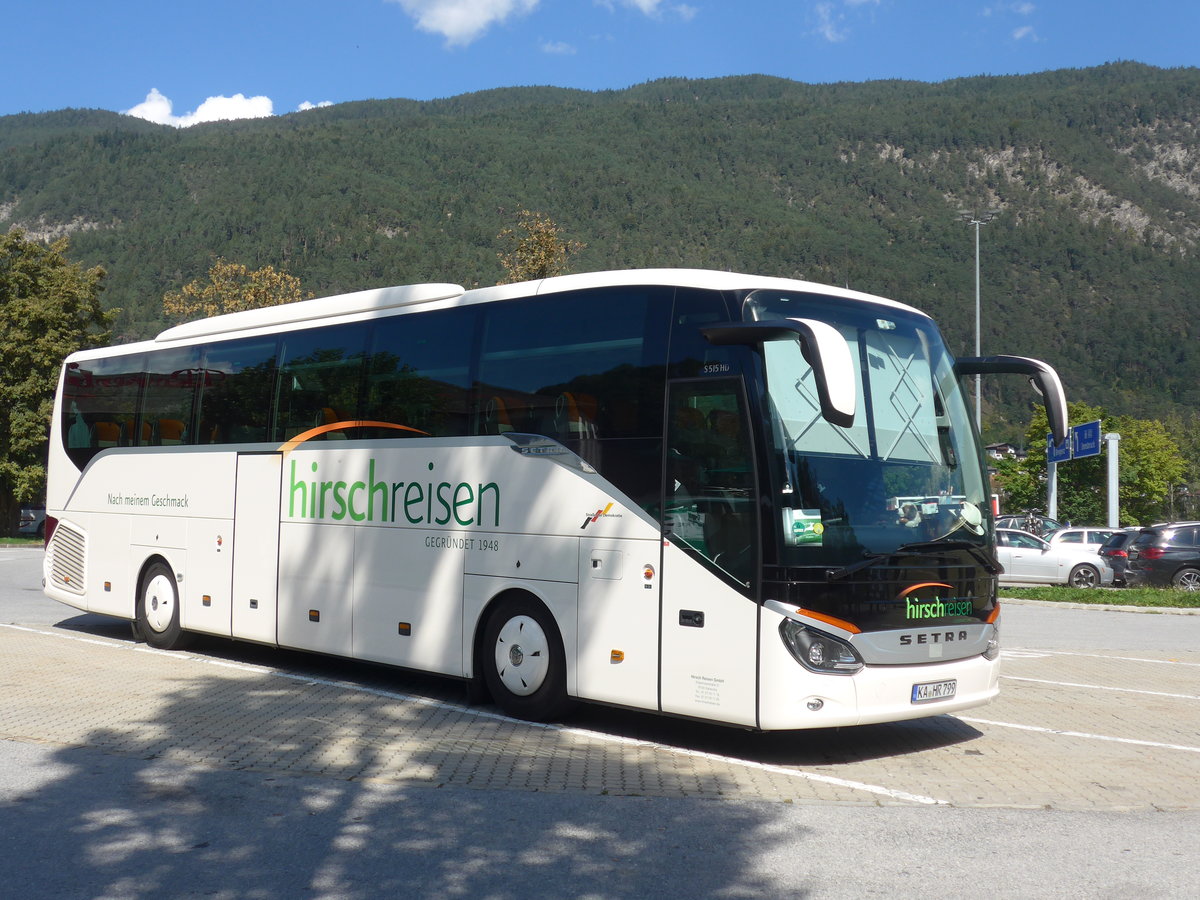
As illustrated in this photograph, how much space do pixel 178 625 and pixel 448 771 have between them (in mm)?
6850

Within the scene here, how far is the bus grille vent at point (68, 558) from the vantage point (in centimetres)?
1460

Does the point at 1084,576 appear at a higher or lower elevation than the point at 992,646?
lower

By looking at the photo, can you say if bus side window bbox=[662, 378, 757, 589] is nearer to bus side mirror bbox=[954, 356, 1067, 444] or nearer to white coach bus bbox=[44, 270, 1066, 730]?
white coach bus bbox=[44, 270, 1066, 730]

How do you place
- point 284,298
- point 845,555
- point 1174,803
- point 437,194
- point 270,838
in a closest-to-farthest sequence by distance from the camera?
point 270,838 < point 1174,803 < point 845,555 < point 284,298 < point 437,194

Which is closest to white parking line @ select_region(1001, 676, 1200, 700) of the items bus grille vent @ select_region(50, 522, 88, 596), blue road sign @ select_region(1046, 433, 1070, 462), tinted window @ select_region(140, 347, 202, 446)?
blue road sign @ select_region(1046, 433, 1070, 462)

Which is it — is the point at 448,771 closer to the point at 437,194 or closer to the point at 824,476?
the point at 824,476

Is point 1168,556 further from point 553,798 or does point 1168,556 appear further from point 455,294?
point 553,798

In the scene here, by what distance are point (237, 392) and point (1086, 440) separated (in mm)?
29013

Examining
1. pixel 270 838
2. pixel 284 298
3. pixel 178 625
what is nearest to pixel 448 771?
pixel 270 838

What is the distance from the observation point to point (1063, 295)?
16450 cm

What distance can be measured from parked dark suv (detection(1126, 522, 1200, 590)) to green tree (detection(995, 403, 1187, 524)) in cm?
4220

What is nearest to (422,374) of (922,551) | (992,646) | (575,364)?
(575,364)

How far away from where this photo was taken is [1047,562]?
29266mm

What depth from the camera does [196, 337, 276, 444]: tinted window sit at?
12.0 meters
